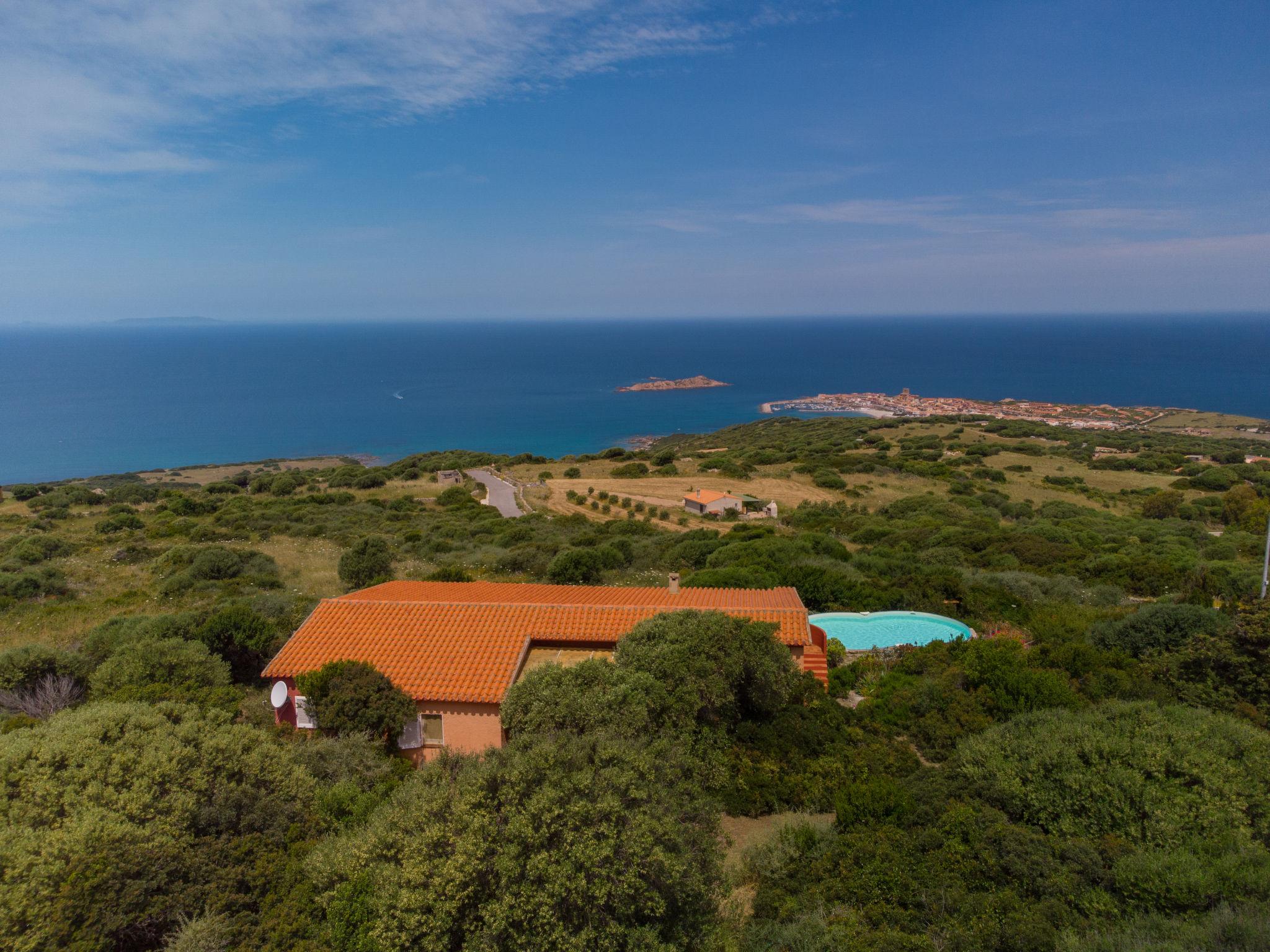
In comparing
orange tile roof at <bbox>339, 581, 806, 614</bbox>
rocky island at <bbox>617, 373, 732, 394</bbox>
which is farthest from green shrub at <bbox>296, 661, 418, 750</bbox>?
rocky island at <bbox>617, 373, 732, 394</bbox>

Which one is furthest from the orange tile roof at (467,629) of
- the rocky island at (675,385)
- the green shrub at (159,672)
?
the rocky island at (675,385)

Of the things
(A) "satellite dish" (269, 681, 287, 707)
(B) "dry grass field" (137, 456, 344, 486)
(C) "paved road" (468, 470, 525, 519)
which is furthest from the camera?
(B) "dry grass field" (137, 456, 344, 486)

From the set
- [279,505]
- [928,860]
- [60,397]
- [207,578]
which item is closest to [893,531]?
[928,860]

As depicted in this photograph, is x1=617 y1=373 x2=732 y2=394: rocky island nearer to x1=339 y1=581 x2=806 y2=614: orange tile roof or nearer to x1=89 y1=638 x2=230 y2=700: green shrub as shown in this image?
x1=339 y1=581 x2=806 y2=614: orange tile roof

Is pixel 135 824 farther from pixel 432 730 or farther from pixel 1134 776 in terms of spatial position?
pixel 1134 776

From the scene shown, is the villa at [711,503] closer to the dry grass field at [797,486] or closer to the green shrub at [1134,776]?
the dry grass field at [797,486]

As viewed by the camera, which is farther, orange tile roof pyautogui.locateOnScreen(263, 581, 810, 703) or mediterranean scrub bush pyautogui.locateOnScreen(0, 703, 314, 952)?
orange tile roof pyautogui.locateOnScreen(263, 581, 810, 703)

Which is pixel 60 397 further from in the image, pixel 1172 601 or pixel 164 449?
pixel 1172 601

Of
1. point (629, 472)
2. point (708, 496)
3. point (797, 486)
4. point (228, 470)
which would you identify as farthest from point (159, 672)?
point (228, 470)
